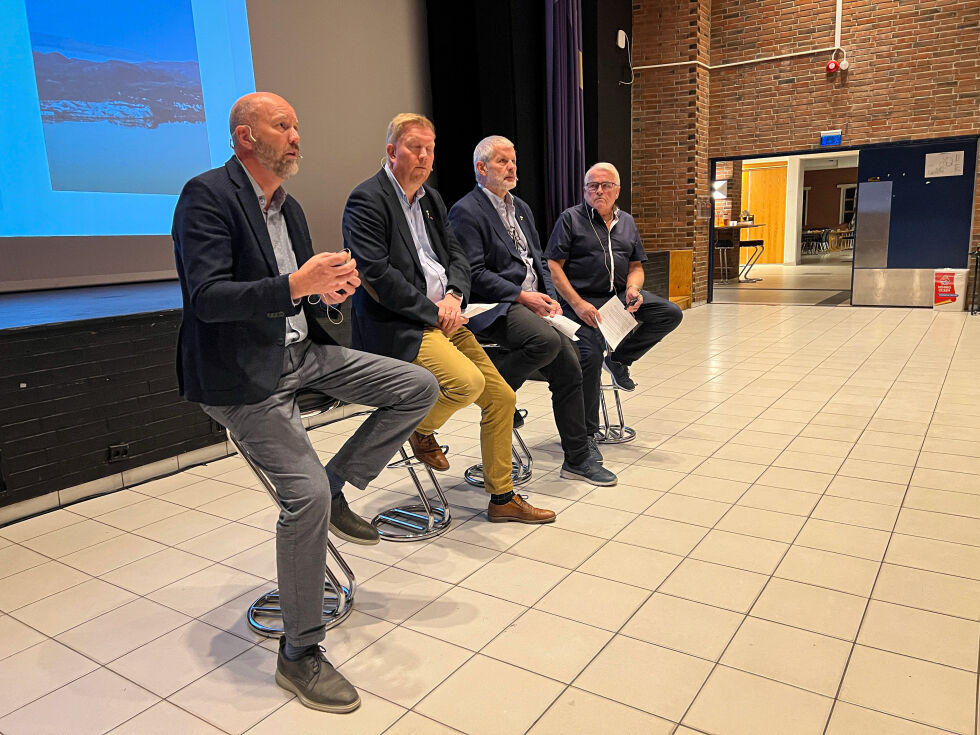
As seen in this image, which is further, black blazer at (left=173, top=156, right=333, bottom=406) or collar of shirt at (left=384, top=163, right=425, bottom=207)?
collar of shirt at (left=384, top=163, right=425, bottom=207)

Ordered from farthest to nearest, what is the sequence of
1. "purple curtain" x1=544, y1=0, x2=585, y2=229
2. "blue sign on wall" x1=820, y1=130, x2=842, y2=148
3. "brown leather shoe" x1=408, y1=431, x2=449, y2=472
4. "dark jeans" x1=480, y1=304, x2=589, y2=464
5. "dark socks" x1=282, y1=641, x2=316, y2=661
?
"blue sign on wall" x1=820, y1=130, x2=842, y2=148 < "purple curtain" x1=544, y1=0, x2=585, y2=229 < "dark jeans" x1=480, y1=304, x2=589, y2=464 < "brown leather shoe" x1=408, y1=431, x2=449, y2=472 < "dark socks" x1=282, y1=641, x2=316, y2=661

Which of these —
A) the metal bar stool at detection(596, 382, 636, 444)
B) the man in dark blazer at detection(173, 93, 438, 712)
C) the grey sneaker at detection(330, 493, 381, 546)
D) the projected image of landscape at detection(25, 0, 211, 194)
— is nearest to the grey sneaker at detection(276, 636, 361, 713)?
the man in dark blazer at detection(173, 93, 438, 712)

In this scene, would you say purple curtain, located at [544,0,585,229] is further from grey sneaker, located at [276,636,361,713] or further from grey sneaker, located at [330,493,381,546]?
grey sneaker, located at [276,636,361,713]

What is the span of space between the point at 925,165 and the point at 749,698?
901 cm

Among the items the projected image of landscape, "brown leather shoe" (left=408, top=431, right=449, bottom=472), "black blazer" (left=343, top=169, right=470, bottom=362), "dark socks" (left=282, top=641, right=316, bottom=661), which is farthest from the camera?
the projected image of landscape

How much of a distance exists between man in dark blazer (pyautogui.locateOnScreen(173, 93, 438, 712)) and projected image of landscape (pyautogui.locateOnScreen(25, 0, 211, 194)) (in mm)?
2762

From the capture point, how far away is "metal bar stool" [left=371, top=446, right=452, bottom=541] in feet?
8.68

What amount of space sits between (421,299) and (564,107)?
4175mm

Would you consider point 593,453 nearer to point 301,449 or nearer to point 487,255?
point 487,255

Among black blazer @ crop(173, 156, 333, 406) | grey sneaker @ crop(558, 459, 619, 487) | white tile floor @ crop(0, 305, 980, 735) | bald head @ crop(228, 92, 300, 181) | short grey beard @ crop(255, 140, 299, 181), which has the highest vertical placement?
bald head @ crop(228, 92, 300, 181)

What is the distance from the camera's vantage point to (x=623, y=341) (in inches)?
146

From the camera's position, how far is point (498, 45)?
5.41 metres

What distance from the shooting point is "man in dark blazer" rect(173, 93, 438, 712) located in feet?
5.47

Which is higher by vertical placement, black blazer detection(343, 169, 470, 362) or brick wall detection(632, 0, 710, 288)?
brick wall detection(632, 0, 710, 288)
